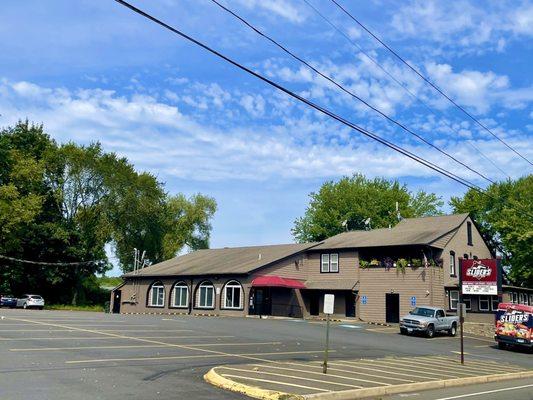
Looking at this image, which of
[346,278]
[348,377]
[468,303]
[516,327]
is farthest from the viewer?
[346,278]

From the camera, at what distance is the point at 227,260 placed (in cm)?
5038

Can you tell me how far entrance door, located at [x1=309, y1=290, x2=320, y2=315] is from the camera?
47875 millimetres

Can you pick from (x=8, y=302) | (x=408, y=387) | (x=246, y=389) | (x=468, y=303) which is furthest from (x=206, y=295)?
(x=246, y=389)

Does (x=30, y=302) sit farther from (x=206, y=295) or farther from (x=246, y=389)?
(x=246, y=389)

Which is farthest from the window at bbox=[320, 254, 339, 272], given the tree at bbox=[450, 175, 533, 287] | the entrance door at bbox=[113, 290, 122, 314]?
the entrance door at bbox=[113, 290, 122, 314]

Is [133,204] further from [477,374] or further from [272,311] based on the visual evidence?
[477,374]

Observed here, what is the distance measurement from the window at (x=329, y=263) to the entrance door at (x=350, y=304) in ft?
7.77

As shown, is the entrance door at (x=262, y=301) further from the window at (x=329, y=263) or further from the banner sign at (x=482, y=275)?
the banner sign at (x=482, y=275)

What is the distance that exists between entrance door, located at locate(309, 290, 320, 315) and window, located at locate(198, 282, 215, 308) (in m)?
8.35

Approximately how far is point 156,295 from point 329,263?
641 inches

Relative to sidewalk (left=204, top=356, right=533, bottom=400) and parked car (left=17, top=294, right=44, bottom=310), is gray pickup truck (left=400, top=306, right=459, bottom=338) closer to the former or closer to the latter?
sidewalk (left=204, top=356, right=533, bottom=400)

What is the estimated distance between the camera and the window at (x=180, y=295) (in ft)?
159

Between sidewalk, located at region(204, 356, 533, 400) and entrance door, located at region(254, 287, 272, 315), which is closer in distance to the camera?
sidewalk, located at region(204, 356, 533, 400)

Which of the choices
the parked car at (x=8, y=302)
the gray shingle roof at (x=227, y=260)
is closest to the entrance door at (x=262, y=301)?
the gray shingle roof at (x=227, y=260)
